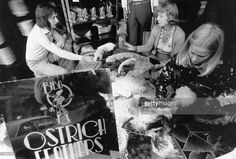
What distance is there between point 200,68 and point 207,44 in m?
0.13

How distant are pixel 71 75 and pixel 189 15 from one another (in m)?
0.67

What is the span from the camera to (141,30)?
4.20 ft

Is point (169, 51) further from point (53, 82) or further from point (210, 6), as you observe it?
point (53, 82)

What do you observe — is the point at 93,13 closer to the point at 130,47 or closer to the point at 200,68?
the point at 130,47

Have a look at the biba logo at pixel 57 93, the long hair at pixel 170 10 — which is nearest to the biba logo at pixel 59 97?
the biba logo at pixel 57 93

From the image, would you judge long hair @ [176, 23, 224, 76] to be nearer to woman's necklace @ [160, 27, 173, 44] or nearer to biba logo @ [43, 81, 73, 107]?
woman's necklace @ [160, 27, 173, 44]

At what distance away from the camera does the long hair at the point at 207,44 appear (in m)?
1.29

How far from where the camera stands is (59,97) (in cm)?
133

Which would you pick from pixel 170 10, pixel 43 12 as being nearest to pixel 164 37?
pixel 170 10

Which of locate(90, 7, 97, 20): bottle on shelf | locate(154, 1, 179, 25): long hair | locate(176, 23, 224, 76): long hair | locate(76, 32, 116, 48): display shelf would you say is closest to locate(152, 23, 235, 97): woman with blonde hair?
locate(176, 23, 224, 76): long hair

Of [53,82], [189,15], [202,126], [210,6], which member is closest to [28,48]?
[53,82]

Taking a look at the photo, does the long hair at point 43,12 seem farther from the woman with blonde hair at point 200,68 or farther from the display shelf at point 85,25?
the woman with blonde hair at point 200,68

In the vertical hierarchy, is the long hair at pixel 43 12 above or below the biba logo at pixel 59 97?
above

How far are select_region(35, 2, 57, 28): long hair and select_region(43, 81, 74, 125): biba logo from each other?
304 millimetres
